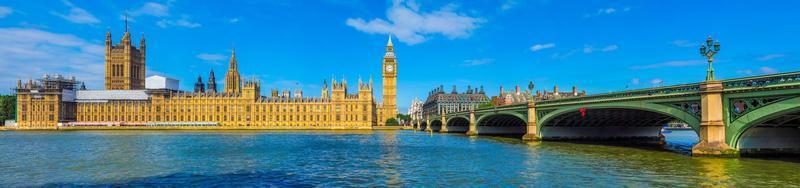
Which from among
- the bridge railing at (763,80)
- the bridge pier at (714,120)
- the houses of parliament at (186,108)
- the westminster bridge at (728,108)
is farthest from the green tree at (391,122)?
the bridge railing at (763,80)

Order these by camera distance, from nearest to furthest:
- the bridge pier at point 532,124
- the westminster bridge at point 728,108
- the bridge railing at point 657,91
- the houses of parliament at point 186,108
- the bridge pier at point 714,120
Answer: the westminster bridge at point 728,108, the bridge pier at point 714,120, the bridge railing at point 657,91, the bridge pier at point 532,124, the houses of parliament at point 186,108

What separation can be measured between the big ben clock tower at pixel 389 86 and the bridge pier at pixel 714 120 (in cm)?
14737

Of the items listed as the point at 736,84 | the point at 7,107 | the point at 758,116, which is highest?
the point at 7,107

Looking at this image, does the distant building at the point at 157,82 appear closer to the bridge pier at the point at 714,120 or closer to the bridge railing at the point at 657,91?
the bridge railing at the point at 657,91

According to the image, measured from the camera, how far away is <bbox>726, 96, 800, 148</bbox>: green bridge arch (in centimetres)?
3064

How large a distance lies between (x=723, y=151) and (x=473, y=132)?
6263 centimetres

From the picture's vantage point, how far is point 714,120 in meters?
36.3

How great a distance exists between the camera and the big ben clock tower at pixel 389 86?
184 metres

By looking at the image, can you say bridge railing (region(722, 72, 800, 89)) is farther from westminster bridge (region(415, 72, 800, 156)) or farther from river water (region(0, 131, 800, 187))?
river water (region(0, 131, 800, 187))

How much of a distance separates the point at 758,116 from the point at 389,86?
153 meters

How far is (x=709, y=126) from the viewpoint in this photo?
3653 centimetres

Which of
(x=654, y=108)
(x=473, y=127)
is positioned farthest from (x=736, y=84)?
(x=473, y=127)

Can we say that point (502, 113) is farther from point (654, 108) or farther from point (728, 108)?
point (728, 108)

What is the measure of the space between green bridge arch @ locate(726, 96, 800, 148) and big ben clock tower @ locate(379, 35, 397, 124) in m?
148
